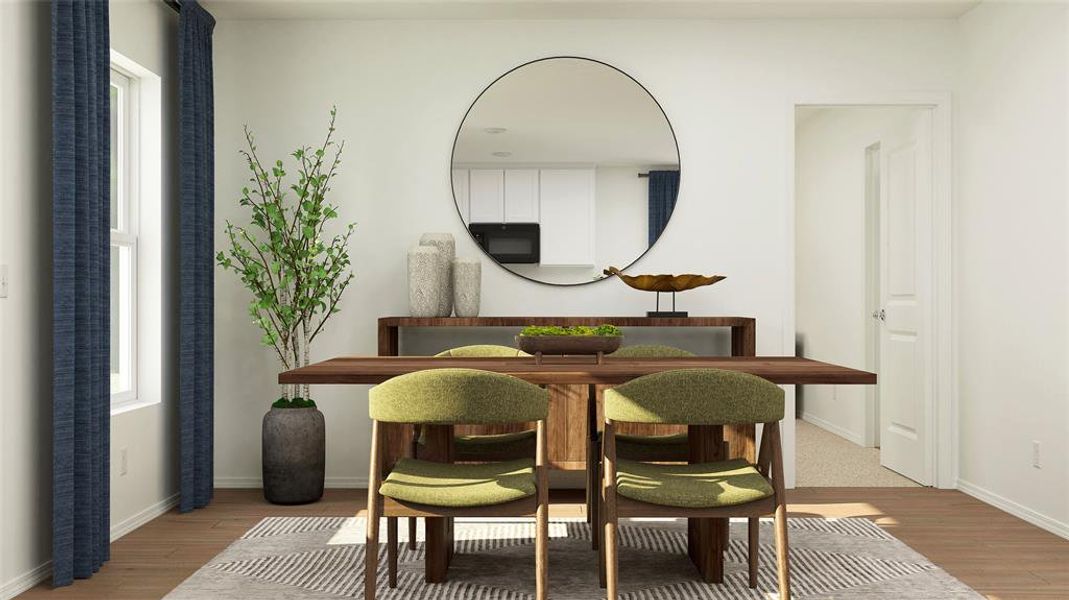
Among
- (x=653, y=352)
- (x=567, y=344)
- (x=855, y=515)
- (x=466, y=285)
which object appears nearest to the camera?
(x=567, y=344)

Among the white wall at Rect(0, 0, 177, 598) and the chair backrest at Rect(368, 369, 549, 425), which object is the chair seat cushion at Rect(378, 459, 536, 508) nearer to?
the chair backrest at Rect(368, 369, 549, 425)

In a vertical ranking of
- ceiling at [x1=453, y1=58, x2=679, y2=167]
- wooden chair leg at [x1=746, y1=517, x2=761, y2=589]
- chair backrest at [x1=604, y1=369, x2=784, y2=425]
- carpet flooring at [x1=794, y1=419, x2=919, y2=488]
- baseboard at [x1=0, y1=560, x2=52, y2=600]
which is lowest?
carpet flooring at [x1=794, y1=419, x2=919, y2=488]

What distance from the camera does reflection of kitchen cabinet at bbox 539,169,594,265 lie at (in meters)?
4.63

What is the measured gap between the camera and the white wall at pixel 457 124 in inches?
183

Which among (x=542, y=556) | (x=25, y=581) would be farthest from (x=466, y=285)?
(x=25, y=581)

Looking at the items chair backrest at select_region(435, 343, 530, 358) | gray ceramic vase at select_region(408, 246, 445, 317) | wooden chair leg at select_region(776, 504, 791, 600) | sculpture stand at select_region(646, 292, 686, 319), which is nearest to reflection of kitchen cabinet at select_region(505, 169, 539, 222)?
gray ceramic vase at select_region(408, 246, 445, 317)

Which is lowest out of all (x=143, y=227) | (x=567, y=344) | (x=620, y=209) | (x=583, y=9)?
(x=567, y=344)

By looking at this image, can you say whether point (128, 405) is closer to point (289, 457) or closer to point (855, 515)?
point (289, 457)

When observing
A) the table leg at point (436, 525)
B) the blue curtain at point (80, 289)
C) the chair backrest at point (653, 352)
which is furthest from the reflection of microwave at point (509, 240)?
the blue curtain at point (80, 289)

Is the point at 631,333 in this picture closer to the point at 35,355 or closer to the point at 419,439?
the point at 419,439

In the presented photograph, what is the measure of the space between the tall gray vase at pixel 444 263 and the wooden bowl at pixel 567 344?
1.55 metres

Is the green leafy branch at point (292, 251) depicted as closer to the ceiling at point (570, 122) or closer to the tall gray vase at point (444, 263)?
the tall gray vase at point (444, 263)

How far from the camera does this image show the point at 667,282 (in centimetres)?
438

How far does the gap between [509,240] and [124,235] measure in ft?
6.28
